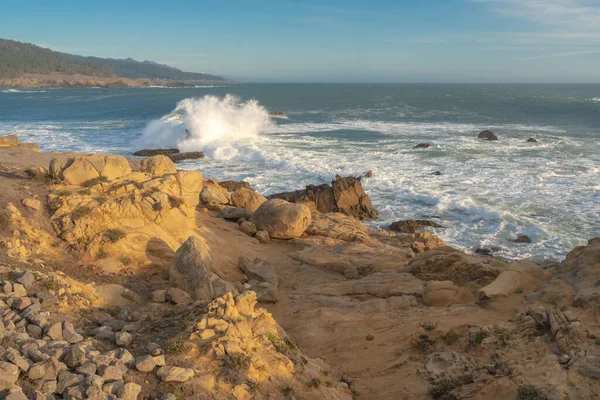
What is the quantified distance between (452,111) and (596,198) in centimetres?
5075

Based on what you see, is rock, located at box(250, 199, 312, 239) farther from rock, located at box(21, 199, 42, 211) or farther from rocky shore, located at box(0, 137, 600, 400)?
rock, located at box(21, 199, 42, 211)

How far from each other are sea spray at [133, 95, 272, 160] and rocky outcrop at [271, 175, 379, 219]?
1387cm

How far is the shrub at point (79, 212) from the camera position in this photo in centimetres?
1040

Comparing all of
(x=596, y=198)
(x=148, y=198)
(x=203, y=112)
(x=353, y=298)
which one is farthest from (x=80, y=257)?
(x=203, y=112)

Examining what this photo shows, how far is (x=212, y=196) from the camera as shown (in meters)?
17.5

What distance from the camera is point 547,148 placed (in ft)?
119

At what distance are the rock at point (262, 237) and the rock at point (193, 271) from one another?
4.46m

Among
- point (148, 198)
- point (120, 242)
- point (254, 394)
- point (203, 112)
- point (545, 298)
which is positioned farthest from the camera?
point (203, 112)

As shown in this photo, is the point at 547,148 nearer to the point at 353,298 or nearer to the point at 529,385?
the point at 353,298

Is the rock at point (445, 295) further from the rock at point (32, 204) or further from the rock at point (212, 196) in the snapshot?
the rock at point (212, 196)

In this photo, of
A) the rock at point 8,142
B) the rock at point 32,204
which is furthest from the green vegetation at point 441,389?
the rock at point 8,142

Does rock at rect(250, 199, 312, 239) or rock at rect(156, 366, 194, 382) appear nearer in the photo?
rock at rect(156, 366, 194, 382)

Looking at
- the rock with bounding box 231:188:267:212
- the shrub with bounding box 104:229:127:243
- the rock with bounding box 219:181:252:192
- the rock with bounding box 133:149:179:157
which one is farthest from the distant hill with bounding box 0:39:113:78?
the shrub with bounding box 104:229:127:243

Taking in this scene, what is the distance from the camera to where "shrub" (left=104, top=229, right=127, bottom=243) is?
10.5 meters
